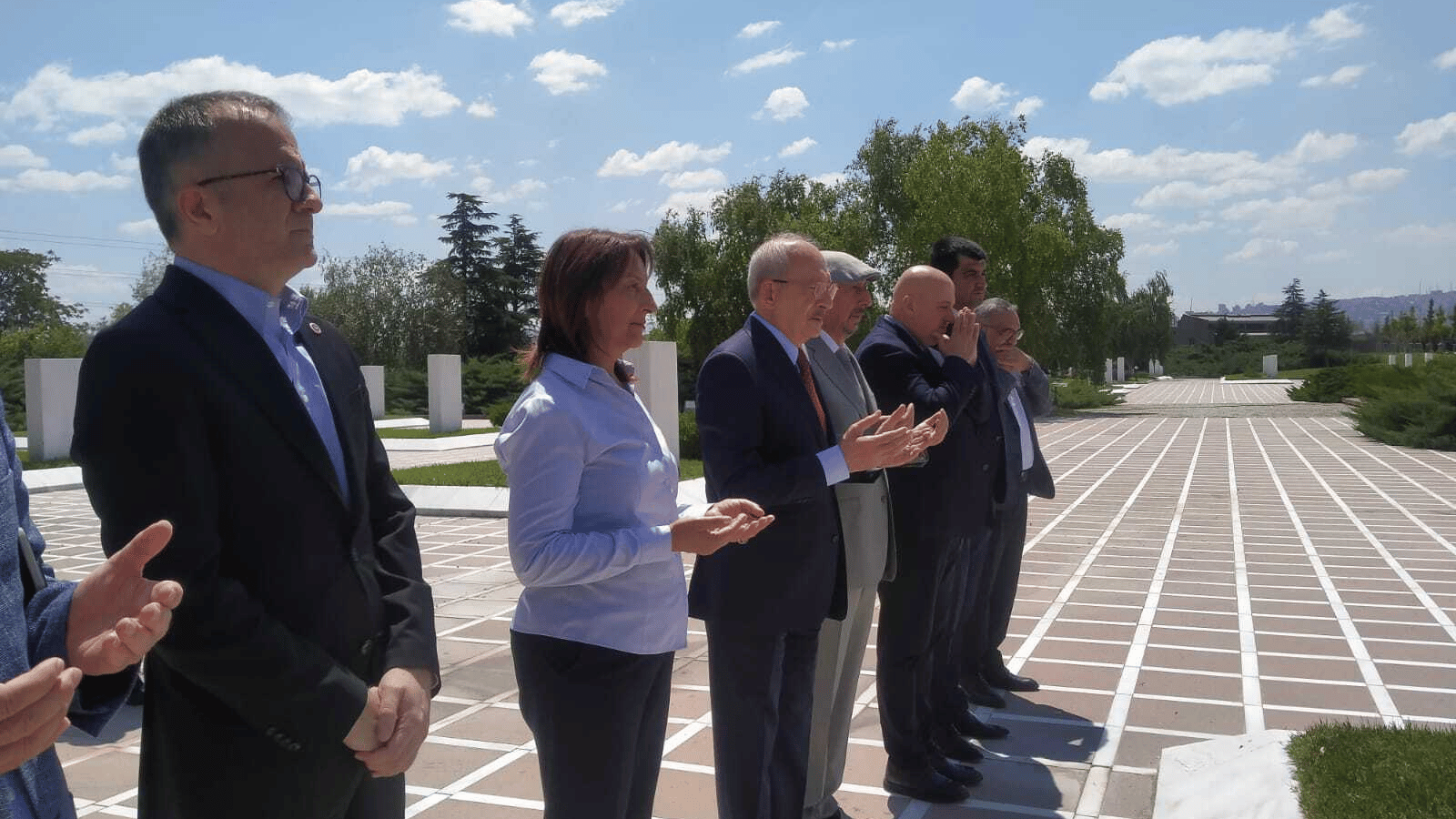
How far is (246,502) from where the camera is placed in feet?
6.04

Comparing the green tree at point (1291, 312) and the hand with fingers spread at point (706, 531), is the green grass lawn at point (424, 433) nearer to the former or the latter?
the hand with fingers spread at point (706, 531)

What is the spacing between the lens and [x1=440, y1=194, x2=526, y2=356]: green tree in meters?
57.1

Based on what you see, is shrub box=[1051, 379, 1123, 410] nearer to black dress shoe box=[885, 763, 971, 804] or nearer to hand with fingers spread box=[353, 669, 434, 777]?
black dress shoe box=[885, 763, 971, 804]

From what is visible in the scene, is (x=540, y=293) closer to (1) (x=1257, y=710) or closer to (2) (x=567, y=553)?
(2) (x=567, y=553)

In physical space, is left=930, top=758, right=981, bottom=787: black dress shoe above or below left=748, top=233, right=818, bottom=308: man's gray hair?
below

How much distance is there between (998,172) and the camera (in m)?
31.1

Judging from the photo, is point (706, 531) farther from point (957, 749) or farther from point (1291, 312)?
point (1291, 312)

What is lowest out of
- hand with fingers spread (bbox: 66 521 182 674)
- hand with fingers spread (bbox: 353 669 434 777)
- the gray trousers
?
the gray trousers

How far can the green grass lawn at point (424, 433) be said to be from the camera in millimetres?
26166

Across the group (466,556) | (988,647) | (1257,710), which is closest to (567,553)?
(988,647)

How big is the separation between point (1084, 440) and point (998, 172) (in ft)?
33.9

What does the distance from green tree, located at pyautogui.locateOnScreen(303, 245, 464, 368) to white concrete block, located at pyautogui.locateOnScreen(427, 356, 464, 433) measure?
80.7ft

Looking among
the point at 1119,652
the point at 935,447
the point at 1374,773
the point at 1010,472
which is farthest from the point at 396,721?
the point at 1119,652

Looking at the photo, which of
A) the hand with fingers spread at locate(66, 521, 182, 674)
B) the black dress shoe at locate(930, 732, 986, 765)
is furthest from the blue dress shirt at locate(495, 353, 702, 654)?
the black dress shoe at locate(930, 732, 986, 765)
